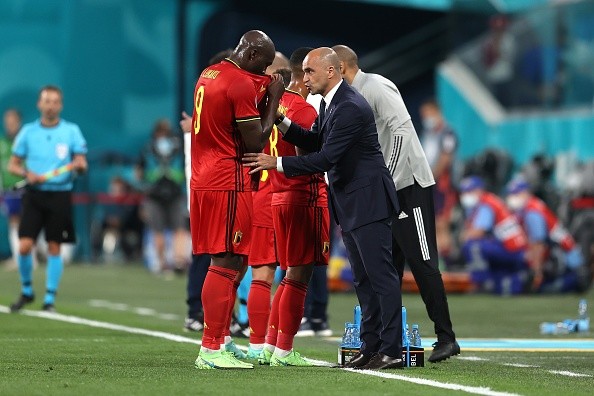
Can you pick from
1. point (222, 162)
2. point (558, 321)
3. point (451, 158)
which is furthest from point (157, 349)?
point (451, 158)

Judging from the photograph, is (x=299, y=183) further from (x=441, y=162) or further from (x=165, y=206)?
(x=165, y=206)

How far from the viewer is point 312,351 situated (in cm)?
1155

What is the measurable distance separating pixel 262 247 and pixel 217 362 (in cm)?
178

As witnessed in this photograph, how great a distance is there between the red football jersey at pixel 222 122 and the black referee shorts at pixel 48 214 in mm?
6134

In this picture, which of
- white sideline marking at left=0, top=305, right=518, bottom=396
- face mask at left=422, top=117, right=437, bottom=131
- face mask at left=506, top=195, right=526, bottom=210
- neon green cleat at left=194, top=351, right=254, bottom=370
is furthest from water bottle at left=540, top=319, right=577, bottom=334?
face mask at left=422, top=117, right=437, bottom=131

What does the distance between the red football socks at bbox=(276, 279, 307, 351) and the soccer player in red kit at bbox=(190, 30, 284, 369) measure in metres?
0.49

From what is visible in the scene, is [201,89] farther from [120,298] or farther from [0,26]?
[0,26]

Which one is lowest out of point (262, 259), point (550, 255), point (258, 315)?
point (258, 315)

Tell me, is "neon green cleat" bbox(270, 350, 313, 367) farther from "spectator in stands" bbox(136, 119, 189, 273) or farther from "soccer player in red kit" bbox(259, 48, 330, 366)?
"spectator in stands" bbox(136, 119, 189, 273)

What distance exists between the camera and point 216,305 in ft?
31.9

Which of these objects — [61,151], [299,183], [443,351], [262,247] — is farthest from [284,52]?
[443,351]

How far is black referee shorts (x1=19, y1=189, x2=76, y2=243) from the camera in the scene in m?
15.7

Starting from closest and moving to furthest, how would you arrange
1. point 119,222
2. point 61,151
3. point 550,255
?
1. point 61,151
2. point 550,255
3. point 119,222

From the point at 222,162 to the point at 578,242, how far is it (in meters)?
Answer: 12.5
